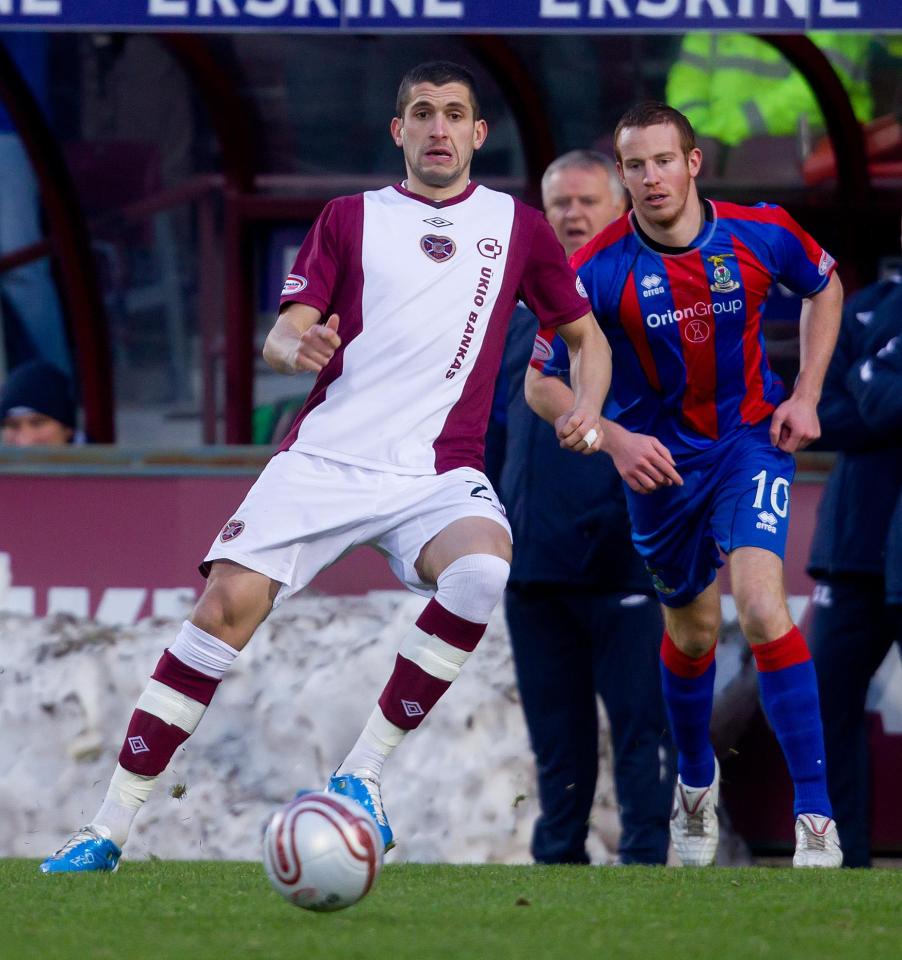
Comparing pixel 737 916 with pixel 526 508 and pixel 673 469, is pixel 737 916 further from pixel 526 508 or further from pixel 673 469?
pixel 526 508

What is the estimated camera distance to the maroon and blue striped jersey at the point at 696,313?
17.6ft

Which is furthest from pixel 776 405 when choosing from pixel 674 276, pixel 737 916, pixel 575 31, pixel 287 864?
pixel 287 864

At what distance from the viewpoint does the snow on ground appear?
6.36 metres

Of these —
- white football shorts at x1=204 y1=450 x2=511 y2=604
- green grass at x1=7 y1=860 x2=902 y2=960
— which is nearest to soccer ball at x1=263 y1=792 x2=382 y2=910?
green grass at x1=7 y1=860 x2=902 y2=960

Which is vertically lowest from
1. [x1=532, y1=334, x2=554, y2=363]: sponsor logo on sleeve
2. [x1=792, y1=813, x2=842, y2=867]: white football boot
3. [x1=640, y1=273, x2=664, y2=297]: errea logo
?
[x1=792, y1=813, x2=842, y2=867]: white football boot

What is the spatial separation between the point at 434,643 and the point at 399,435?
0.53 m

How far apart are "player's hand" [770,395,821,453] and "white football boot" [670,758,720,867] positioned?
105 cm

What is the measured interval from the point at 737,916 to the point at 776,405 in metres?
1.98

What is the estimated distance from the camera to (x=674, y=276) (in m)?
5.38

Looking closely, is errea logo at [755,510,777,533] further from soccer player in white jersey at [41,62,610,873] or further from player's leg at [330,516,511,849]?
player's leg at [330,516,511,849]

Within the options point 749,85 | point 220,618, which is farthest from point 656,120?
point 749,85

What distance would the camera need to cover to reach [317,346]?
4414 millimetres

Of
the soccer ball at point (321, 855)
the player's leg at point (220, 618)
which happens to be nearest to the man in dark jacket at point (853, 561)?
the player's leg at point (220, 618)

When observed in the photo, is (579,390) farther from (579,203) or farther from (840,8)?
(840,8)
